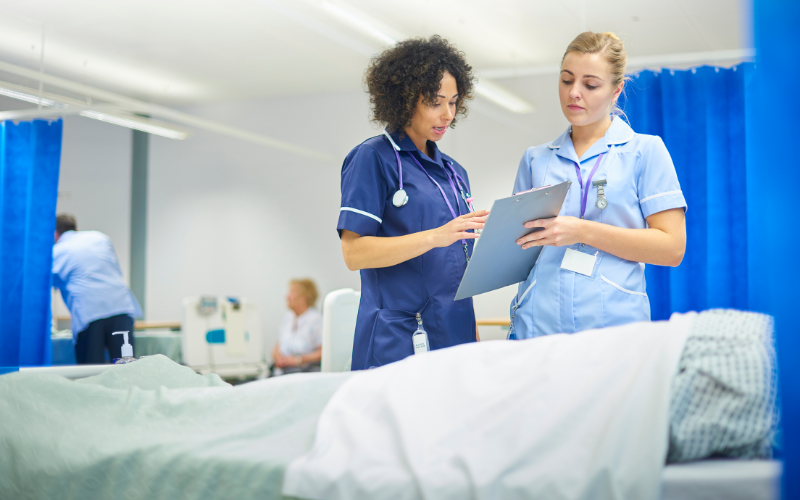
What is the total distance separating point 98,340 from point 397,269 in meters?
3.46

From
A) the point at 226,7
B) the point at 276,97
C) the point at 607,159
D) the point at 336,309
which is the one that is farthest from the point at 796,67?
the point at 276,97

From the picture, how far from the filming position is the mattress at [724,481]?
841 mm

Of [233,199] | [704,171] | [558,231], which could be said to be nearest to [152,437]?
[558,231]

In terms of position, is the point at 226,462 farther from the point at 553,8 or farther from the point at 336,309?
the point at 553,8

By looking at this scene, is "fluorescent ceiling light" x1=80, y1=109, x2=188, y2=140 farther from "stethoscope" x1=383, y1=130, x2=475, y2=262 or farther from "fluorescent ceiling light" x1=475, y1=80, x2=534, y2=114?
"stethoscope" x1=383, y1=130, x2=475, y2=262

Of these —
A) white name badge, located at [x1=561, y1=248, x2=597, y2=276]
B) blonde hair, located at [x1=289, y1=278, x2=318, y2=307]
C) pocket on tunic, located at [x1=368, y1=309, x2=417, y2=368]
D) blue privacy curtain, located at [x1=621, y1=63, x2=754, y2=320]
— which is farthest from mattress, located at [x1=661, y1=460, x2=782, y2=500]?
blonde hair, located at [x1=289, y1=278, x2=318, y2=307]

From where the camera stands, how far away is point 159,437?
1.26 metres

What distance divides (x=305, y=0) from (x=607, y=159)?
12.1 feet

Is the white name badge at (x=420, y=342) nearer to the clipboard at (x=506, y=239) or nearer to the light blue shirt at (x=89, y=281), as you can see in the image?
the clipboard at (x=506, y=239)

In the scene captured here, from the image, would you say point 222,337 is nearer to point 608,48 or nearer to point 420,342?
point 420,342

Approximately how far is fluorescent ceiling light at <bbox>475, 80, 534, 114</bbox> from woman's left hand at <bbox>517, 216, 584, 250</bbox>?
4.14 metres

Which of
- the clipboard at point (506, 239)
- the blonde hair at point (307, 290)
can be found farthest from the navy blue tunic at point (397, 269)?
the blonde hair at point (307, 290)

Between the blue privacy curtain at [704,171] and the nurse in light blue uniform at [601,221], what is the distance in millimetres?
2943

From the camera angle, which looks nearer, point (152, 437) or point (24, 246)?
point (152, 437)
